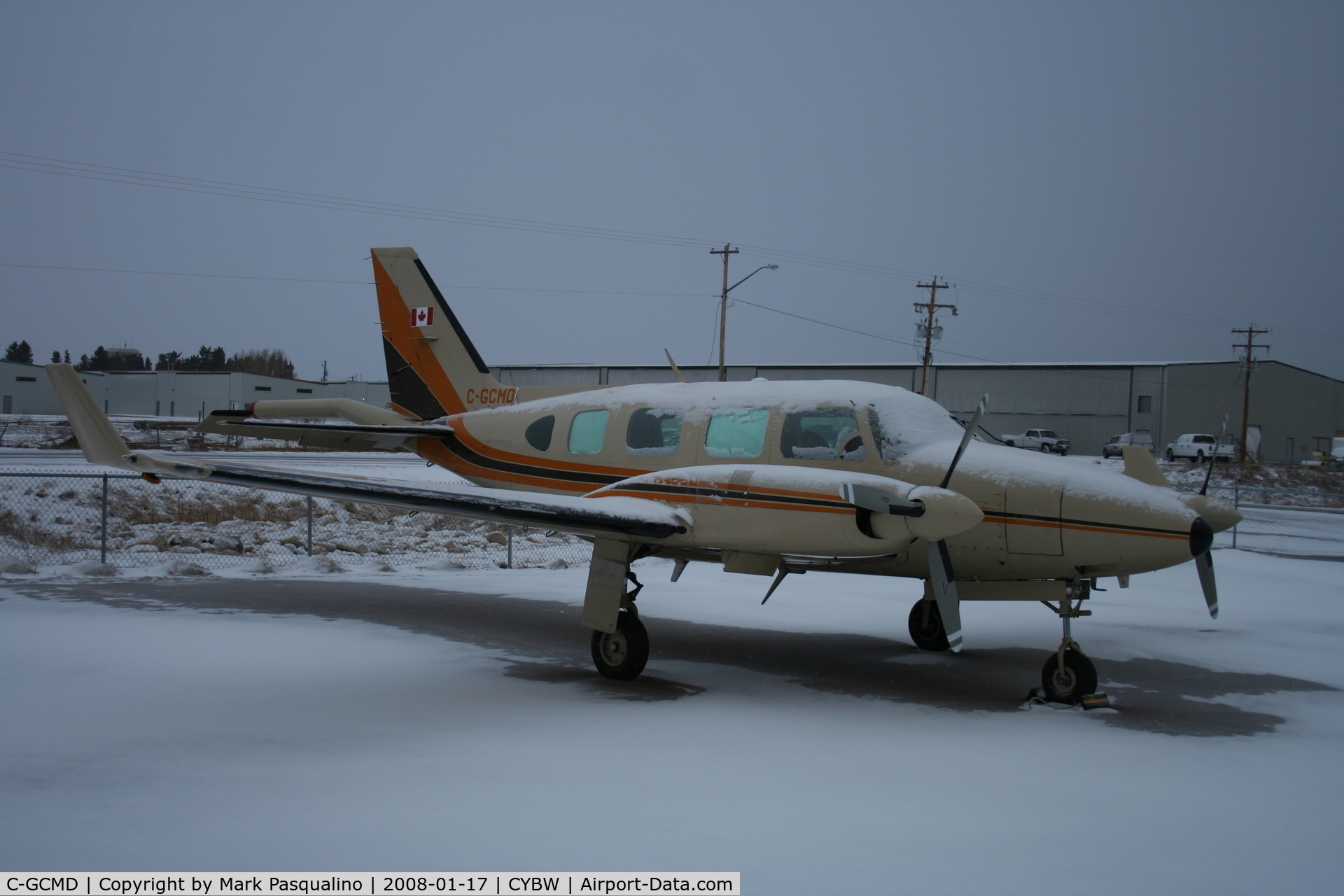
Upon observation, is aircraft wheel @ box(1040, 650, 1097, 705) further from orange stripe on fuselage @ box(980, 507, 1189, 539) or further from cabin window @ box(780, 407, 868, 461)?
cabin window @ box(780, 407, 868, 461)

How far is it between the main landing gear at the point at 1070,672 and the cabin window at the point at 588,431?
4.47 metres

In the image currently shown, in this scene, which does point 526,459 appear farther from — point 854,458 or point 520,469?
point 854,458

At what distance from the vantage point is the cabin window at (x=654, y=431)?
8.70m

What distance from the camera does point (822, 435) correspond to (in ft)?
25.9

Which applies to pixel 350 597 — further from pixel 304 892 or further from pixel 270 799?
pixel 304 892

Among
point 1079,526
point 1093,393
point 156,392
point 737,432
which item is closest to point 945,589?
point 1079,526

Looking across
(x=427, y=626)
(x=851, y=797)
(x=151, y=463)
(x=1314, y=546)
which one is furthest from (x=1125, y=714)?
(x=1314, y=546)

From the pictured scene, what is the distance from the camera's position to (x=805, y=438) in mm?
7961

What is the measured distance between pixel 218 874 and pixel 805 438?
220 inches

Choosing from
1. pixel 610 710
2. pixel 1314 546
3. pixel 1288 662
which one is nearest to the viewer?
pixel 610 710

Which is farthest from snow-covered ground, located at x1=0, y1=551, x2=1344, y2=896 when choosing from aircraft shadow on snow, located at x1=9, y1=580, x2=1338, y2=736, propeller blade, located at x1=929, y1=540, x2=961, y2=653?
propeller blade, located at x1=929, y1=540, x2=961, y2=653

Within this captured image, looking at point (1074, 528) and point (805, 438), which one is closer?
point (1074, 528)

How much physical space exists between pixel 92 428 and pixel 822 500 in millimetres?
5786

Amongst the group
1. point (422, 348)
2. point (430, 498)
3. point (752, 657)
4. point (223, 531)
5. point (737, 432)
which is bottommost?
point (223, 531)
